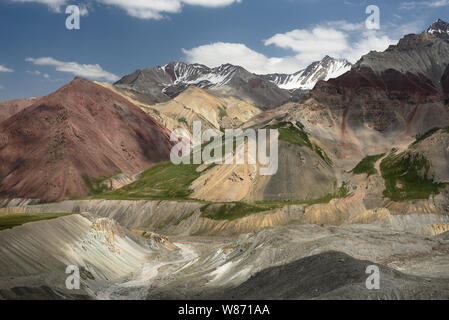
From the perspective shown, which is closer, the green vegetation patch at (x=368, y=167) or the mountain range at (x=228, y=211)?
the mountain range at (x=228, y=211)

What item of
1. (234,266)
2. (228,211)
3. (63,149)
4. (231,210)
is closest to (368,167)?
(231,210)

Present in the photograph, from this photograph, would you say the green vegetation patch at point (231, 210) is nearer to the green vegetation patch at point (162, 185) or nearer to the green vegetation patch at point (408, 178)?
the green vegetation patch at point (162, 185)

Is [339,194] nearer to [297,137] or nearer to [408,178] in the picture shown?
[408,178]

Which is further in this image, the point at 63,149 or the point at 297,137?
the point at 297,137

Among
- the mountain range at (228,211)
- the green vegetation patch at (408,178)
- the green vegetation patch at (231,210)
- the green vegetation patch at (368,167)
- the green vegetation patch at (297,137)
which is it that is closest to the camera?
the mountain range at (228,211)

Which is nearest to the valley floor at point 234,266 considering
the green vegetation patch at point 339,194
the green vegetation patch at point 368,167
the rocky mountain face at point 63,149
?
the green vegetation patch at point 339,194

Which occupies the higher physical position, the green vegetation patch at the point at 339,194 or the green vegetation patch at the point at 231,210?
the green vegetation patch at the point at 339,194
